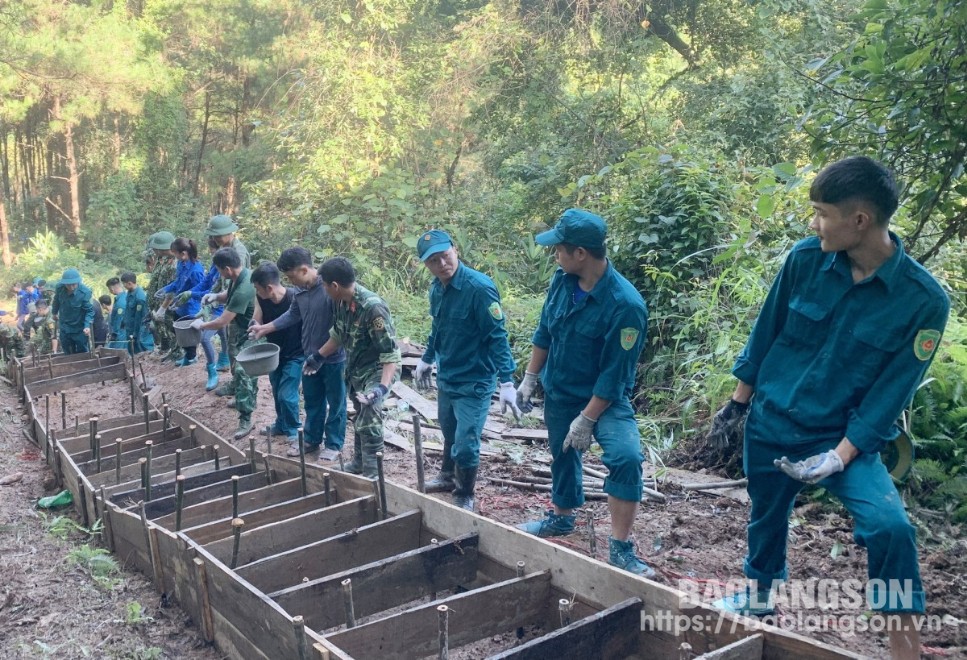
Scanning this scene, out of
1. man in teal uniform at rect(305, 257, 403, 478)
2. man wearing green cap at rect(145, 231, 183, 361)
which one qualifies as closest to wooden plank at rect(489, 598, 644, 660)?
man in teal uniform at rect(305, 257, 403, 478)

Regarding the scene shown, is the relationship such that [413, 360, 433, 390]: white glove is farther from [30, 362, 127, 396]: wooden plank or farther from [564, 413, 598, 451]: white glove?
[30, 362, 127, 396]: wooden plank

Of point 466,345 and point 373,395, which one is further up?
point 466,345

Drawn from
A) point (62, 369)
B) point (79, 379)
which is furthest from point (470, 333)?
point (62, 369)

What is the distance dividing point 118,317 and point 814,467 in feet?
40.3

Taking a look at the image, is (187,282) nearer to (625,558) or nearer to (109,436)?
(109,436)

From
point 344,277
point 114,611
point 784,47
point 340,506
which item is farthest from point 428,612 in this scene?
point 784,47

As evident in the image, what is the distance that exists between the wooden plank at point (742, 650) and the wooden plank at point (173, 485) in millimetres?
3574

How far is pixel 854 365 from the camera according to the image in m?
2.75

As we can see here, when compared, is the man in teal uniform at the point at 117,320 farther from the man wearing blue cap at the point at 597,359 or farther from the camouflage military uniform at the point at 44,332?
the man wearing blue cap at the point at 597,359

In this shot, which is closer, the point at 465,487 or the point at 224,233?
the point at 465,487

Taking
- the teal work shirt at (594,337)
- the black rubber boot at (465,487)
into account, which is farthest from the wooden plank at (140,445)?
the teal work shirt at (594,337)

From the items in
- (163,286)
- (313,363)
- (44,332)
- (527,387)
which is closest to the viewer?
(527,387)

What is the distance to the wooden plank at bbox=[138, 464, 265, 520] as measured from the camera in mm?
4695

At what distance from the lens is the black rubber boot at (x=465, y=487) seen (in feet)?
16.9
